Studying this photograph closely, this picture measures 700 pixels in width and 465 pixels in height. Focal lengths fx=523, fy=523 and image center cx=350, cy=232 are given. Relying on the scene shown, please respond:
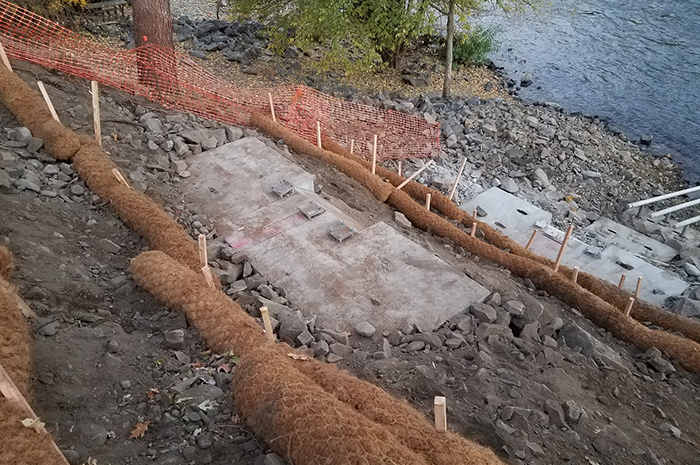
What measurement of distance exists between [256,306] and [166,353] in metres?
1.40

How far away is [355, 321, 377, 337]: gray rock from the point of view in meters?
5.88

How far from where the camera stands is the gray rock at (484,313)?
6.19m

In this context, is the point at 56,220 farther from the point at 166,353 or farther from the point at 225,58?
the point at 225,58

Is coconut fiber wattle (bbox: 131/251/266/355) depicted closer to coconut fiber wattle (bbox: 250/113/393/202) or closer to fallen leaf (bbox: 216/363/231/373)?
fallen leaf (bbox: 216/363/231/373)

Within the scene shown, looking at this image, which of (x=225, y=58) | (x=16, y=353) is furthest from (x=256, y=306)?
(x=225, y=58)

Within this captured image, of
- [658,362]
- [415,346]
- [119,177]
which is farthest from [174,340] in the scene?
[658,362]

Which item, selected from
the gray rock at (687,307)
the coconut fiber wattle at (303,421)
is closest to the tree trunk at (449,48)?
the gray rock at (687,307)

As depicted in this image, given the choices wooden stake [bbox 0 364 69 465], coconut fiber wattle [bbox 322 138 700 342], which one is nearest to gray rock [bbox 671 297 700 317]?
coconut fiber wattle [bbox 322 138 700 342]

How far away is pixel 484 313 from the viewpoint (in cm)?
620

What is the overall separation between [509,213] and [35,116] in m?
8.93

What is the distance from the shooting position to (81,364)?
426 centimetres

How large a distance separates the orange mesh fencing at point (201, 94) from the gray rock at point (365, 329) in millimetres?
5783

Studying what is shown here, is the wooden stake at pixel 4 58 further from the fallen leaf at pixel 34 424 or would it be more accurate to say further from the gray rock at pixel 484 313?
the gray rock at pixel 484 313

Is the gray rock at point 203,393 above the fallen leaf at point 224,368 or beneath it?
above
